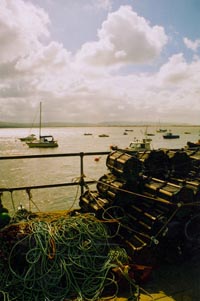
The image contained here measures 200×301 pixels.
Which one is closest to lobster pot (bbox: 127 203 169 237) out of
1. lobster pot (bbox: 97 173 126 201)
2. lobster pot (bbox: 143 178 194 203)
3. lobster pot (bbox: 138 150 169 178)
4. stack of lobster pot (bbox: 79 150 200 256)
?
stack of lobster pot (bbox: 79 150 200 256)

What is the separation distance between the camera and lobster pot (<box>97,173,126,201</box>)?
5.62 m

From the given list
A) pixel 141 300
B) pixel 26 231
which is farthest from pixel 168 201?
pixel 26 231

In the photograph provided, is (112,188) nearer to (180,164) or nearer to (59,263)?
(180,164)

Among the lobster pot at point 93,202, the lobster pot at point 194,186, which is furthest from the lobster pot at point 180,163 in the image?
the lobster pot at point 93,202

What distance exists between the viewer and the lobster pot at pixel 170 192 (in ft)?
16.2

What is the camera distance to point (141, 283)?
4.41 meters

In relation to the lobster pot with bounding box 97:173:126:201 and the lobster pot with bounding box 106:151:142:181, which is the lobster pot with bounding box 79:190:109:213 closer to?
the lobster pot with bounding box 97:173:126:201

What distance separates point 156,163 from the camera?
20.3 feet

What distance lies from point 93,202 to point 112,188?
1.90 feet

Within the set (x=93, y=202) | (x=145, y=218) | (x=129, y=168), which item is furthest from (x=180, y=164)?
(x=93, y=202)

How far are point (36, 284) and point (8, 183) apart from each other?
31563 millimetres

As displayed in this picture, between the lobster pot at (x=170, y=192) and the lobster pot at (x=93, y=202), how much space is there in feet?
2.91

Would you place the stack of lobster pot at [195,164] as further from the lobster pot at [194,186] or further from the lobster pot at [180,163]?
the lobster pot at [194,186]

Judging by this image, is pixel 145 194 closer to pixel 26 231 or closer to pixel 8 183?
pixel 26 231
